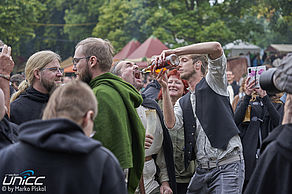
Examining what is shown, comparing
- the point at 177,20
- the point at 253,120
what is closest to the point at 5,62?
the point at 253,120

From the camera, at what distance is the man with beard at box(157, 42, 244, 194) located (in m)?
4.59

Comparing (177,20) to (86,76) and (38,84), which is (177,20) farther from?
(86,76)

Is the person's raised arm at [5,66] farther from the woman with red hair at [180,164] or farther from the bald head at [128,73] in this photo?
the woman with red hair at [180,164]

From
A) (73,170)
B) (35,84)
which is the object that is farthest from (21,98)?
(73,170)

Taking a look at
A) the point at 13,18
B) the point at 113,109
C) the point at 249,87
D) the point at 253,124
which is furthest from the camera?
the point at 13,18

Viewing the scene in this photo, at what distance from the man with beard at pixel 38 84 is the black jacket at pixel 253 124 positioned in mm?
2848

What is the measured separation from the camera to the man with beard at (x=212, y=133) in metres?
4.59

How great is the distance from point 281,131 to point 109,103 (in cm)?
140

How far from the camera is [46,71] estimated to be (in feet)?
15.8

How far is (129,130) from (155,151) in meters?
1.40

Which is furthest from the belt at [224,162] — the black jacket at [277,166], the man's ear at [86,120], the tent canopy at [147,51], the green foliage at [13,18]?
the green foliage at [13,18]

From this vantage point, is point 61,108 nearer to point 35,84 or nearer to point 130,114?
point 130,114

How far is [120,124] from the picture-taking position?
3529 mm

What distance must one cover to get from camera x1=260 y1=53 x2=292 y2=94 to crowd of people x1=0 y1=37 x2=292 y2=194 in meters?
0.04
